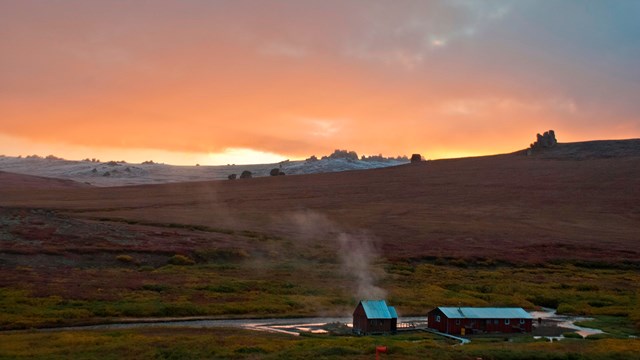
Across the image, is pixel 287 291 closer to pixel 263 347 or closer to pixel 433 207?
pixel 263 347

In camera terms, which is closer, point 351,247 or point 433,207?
point 351,247

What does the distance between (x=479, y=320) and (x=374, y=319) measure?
8.96 m

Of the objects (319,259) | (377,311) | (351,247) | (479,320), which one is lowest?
(319,259)

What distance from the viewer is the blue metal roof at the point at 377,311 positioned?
51750 millimetres

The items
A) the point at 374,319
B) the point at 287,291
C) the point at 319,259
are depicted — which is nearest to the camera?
the point at 374,319

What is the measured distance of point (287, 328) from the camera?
2089 inches

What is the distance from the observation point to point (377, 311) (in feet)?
172

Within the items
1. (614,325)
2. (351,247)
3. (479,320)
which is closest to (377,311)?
(479,320)

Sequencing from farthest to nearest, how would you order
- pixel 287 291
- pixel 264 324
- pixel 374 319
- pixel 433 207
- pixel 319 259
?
1. pixel 433 207
2. pixel 319 259
3. pixel 287 291
4. pixel 264 324
5. pixel 374 319

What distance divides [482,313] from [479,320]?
3.20 feet

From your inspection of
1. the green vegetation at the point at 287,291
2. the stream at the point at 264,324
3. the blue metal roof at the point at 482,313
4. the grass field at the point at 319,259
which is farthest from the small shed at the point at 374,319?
the green vegetation at the point at 287,291

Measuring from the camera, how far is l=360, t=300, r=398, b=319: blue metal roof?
51.8 meters

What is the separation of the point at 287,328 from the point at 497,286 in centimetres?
3369

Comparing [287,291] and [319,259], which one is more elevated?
[319,259]
